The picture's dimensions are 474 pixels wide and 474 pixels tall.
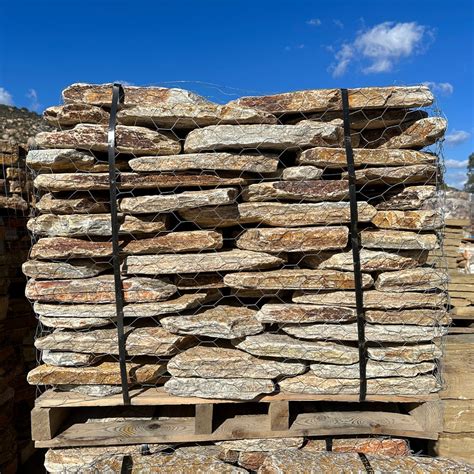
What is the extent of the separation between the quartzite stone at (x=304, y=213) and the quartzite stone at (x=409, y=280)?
0.39 m

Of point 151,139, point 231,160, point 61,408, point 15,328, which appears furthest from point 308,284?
point 15,328

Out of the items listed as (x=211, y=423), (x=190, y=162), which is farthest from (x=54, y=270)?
(x=211, y=423)

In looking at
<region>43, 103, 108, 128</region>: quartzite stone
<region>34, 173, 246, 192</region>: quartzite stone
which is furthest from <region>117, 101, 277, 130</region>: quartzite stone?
<region>34, 173, 246, 192</region>: quartzite stone

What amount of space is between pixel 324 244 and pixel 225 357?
36.9 inches

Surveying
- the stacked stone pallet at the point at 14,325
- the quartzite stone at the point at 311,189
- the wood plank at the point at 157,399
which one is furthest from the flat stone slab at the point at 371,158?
the stacked stone pallet at the point at 14,325

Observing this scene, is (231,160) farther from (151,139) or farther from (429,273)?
(429,273)

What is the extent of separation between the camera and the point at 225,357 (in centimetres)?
→ 238

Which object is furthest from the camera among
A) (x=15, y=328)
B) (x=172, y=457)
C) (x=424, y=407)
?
(x=15, y=328)

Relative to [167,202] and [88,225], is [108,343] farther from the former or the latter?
[167,202]

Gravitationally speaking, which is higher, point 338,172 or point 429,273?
point 338,172

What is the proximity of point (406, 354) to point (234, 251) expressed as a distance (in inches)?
49.8

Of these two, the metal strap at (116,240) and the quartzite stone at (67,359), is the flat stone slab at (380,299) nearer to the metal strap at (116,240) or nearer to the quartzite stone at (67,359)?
the metal strap at (116,240)

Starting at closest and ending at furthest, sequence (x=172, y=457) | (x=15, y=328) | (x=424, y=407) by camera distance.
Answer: (x=172, y=457) → (x=424, y=407) → (x=15, y=328)

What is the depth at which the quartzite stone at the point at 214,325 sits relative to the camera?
2.36m
